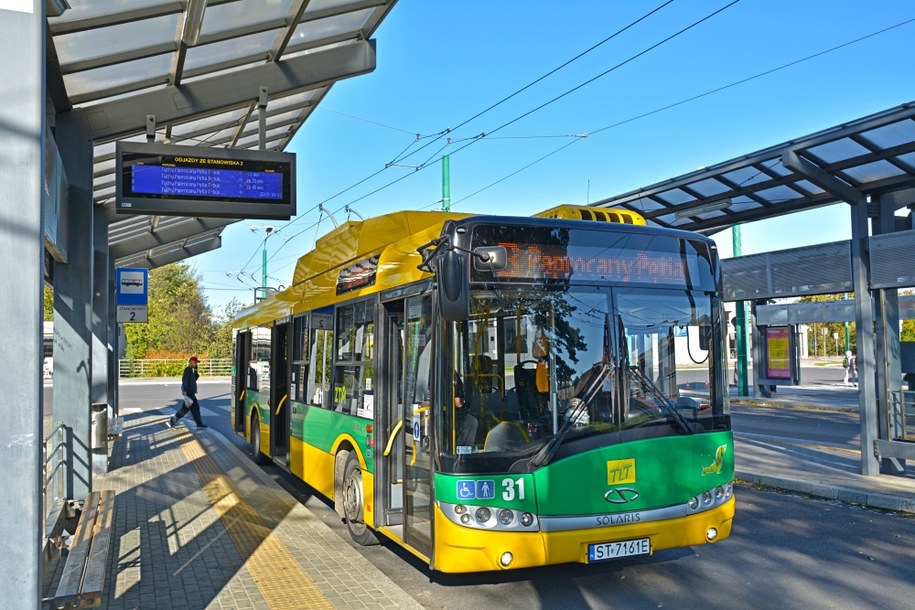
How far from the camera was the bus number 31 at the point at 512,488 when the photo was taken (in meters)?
5.30

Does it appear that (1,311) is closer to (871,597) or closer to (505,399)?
(505,399)

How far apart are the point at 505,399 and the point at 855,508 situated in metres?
5.85

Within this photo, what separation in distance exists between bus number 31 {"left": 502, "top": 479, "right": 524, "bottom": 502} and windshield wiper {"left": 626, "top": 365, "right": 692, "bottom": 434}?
3.97 feet

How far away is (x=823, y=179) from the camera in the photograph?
10555 millimetres

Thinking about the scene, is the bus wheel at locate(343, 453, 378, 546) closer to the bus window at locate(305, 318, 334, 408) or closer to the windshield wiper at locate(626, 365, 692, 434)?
the bus window at locate(305, 318, 334, 408)

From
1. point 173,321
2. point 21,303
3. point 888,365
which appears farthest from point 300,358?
point 173,321

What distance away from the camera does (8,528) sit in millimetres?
2908

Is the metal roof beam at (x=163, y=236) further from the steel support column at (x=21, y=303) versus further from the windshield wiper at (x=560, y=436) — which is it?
the steel support column at (x=21, y=303)

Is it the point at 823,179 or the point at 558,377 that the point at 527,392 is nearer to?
the point at 558,377

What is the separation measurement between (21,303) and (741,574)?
18.9 feet

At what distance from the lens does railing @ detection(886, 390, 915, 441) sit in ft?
33.7

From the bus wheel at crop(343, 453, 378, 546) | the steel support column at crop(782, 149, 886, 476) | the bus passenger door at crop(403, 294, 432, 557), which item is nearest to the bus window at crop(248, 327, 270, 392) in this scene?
the bus wheel at crop(343, 453, 378, 546)

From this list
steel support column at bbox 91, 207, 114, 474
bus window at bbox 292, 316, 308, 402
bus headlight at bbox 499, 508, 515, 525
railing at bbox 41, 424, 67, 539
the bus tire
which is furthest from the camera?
the bus tire

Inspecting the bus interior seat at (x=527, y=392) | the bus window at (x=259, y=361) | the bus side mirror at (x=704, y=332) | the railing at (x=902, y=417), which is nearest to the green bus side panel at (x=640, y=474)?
the bus interior seat at (x=527, y=392)
